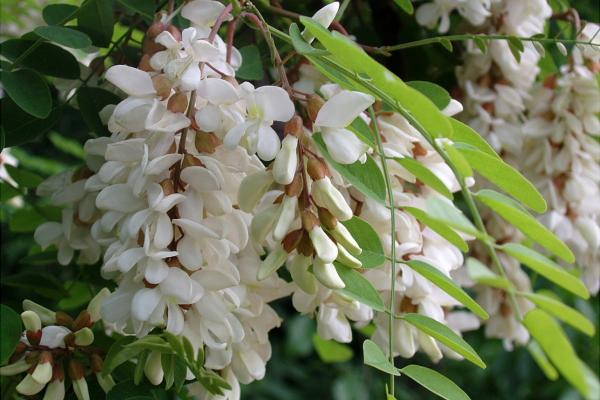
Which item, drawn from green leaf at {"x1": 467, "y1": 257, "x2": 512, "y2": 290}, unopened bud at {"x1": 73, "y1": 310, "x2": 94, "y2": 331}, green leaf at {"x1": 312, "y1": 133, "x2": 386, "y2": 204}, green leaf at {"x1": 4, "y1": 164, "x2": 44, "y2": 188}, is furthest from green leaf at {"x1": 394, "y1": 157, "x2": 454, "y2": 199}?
green leaf at {"x1": 4, "y1": 164, "x2": 44, "y2": 188}

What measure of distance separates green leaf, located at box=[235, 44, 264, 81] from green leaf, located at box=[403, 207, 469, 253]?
0.51ft

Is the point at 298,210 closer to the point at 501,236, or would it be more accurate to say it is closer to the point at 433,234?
the point at 433,234

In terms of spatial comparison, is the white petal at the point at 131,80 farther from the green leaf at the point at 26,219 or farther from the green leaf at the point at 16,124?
the green leaf at the point at 26,219

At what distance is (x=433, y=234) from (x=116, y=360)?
9.0 inches

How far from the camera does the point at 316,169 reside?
45cm

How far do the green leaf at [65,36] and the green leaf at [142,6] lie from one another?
0.04 m

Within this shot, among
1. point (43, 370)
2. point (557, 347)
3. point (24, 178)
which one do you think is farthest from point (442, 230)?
point (24, 178)

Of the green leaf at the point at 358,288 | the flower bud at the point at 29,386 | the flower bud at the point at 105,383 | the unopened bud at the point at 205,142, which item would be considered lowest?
the flower bud at the point at 105,383

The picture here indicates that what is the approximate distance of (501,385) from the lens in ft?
6.66

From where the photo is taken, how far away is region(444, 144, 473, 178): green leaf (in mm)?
452

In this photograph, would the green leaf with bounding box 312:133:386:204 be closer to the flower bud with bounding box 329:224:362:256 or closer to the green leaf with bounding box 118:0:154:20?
the flower bud with bounding box 329:224:362:256

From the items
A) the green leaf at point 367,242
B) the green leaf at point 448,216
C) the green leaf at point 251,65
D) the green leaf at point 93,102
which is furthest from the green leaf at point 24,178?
the green leaf at point 448,216

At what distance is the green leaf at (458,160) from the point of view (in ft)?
1.48

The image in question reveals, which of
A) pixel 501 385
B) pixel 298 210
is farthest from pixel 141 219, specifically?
pixel 501 385
